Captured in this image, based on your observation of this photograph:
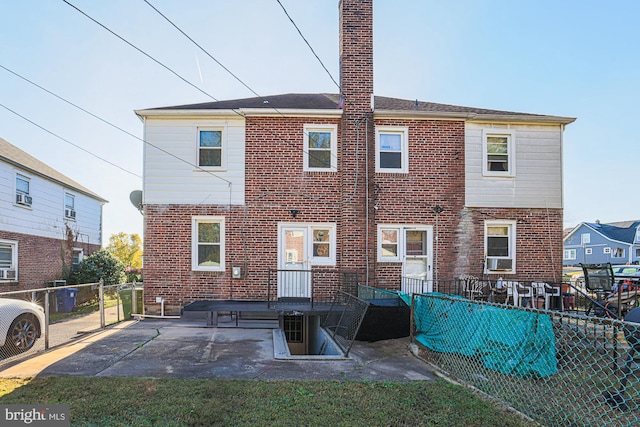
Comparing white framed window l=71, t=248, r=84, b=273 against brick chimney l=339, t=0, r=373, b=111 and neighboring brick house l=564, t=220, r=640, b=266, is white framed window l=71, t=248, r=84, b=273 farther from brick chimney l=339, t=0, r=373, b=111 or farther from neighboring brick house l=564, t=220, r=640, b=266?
neighboring brick house l=564, t=220, r=640, b=266

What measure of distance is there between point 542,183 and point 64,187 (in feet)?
65.1

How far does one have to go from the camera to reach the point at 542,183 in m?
10.5

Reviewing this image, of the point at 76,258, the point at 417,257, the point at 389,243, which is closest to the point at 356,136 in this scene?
the point at 389,243

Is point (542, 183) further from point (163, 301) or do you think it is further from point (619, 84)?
point (163, 301)

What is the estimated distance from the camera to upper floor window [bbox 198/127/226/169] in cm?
1014

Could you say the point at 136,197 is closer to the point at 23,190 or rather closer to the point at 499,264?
the point at 23,190

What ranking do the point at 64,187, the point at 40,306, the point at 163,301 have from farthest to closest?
the point at 64,187, the point at 163,301, the point at 40,306

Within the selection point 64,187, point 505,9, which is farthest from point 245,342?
point 64,187

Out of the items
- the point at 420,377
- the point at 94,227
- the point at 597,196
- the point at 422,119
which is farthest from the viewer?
the point at 597,196

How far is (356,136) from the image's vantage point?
1009 centimetres

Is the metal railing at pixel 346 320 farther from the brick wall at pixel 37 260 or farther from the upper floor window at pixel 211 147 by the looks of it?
the brick wall at pixel 37 260

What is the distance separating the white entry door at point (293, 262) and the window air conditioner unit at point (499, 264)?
5.20 meters

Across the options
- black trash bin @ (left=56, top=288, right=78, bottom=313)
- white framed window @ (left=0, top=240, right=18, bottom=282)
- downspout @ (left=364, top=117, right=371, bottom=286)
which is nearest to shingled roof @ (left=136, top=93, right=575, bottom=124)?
downspout @ (left=364, top=117, right=371, bottom=286)

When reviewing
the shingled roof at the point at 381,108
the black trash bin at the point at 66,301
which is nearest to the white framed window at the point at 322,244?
the shingled roof at the point at 381,108
